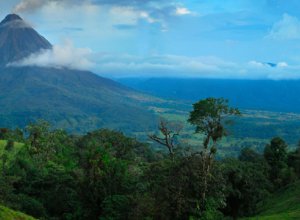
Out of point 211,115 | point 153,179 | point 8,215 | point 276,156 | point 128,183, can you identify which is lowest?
point 128,183

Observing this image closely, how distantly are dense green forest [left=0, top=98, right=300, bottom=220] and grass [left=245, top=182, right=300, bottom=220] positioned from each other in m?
1.14

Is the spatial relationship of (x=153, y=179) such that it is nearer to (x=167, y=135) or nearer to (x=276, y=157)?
(x=167, y=135)

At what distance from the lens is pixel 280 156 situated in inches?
3002

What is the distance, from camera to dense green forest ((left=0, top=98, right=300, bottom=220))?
37.9 metres

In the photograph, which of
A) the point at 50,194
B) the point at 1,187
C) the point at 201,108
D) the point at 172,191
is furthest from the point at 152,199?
the point at 50,194

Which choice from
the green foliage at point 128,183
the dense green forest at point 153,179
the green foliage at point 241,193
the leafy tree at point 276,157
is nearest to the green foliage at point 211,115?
the dense green forest at point 153,179

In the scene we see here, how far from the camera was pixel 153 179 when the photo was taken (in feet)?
140

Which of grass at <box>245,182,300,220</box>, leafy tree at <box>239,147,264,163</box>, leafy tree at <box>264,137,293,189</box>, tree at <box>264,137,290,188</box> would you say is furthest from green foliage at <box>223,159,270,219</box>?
leafy tree at <box>239,147,264,163</box>

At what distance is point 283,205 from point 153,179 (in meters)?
15.1

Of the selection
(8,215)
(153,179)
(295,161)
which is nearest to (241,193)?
(153,179)

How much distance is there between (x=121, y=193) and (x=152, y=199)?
10040 millimetres

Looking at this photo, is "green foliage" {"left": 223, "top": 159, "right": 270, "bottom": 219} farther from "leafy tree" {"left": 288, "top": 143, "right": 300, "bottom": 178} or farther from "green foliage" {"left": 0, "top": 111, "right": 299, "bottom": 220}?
"leafy tree" {"left": 288, "top": 143, "right": 300, "bottom": 178}

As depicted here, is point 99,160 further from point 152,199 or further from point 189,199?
point 189,199

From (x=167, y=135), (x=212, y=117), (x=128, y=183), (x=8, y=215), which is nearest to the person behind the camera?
(x=8, y=215)
